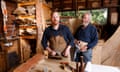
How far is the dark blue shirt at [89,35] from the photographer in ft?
7.50

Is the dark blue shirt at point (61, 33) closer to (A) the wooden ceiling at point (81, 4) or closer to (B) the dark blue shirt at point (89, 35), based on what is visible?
(B) the dark blue shirt at point (89, 35)

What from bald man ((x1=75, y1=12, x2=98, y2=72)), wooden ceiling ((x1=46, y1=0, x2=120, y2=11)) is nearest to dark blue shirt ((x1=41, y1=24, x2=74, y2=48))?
bald man ((x1=75, y1=12, x2=98, y2=72))

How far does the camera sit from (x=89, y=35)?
7.55 feet

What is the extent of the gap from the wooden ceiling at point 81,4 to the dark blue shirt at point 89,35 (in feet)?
10.7

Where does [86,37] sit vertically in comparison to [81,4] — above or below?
below

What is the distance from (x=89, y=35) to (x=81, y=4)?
11.3ft

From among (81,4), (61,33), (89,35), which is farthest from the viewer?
(81,4)

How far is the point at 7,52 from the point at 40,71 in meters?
2.04

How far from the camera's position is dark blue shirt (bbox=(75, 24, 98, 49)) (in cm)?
229

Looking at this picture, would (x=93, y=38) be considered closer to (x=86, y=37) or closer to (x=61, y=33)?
(x=86, y=37)

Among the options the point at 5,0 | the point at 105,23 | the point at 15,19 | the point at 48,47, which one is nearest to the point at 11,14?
the point at 15,19

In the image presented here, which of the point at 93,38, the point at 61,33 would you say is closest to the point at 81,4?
the point at 93,38

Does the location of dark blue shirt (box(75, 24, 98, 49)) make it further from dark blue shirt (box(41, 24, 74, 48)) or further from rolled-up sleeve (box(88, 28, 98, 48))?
dark blue shirt (box(41, 24, 74, 48))

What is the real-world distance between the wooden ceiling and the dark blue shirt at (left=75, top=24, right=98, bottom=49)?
3255mm
